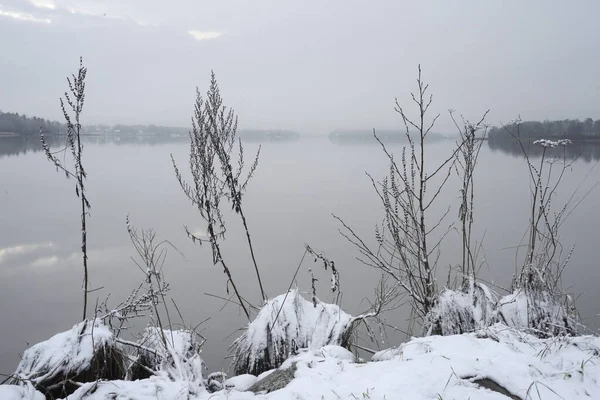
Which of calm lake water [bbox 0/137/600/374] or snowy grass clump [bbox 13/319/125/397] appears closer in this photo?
snowy grass clump [bbox 13/319/125/397]

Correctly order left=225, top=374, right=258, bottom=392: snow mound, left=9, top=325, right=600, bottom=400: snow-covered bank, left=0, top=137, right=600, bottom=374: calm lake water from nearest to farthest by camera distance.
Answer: left=9, top=325, right=600, bottom=400: snow-covered bank
left=225, top=374, right=258, bottom=392: snow mound
left=0, top=137, right=600, bottom=374: calm lake water

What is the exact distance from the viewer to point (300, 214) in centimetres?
1662

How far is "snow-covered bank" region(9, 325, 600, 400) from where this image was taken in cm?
241

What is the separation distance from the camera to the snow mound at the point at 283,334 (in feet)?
12.2

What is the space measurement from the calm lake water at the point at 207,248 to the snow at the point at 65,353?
0.51 feet

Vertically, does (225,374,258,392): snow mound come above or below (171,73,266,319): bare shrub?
below

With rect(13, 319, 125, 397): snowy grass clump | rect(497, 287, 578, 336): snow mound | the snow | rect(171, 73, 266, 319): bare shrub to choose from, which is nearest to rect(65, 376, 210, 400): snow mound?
rect(13, 319, 125, 397): snowy grass clump

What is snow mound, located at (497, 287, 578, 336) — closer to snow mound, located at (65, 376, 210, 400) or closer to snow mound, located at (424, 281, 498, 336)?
snow mound, located at (424, 281, 498, 336)

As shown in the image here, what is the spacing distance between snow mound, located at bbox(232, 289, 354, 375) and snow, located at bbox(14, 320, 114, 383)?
1.25 m

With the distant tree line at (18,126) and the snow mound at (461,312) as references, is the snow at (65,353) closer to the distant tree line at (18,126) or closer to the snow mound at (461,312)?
the snow mound at (461,312)

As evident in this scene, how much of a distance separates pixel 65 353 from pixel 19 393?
476mm

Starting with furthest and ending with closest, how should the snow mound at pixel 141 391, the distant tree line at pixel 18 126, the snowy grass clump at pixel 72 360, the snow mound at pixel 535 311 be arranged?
the distant tree line at pixel 18 126 → the snow mound at pixel 535 311 → the snowy grass clump at pixel 72 360 → the snow mound at pixel 141 391

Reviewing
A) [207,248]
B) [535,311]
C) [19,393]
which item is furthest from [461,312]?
[207,248]

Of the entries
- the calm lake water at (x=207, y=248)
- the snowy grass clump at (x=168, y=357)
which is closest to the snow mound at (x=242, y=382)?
the snowy grass clump at (x=168, y=357)
